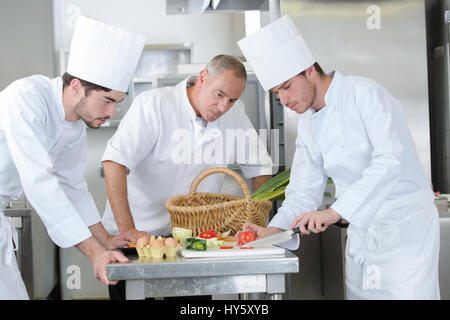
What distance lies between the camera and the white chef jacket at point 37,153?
1.46m

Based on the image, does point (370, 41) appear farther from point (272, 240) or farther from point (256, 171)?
point (272, 240)

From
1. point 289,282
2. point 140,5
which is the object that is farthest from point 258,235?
point 140,5

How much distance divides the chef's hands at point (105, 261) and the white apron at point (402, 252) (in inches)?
29.6

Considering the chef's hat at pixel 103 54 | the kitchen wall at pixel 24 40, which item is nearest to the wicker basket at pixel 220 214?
the chef's hat at pixel 103 54

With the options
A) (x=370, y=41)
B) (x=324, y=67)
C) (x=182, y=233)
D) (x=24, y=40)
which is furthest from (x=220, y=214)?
(x=24, y=40)

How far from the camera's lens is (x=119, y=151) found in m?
2.14

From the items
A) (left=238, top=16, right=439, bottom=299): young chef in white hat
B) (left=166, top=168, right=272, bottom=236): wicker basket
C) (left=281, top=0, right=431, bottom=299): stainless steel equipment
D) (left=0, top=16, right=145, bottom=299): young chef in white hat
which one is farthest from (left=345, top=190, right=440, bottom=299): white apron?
(left=281, top=0, right=431, bottom=299): stainless steel equipment

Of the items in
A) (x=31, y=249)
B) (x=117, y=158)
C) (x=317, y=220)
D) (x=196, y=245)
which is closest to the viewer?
(x=196, y=245)

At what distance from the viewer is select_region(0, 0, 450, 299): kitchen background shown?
301 centimetres

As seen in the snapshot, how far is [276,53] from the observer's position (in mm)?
1869

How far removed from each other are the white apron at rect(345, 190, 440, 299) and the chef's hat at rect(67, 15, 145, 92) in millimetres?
949

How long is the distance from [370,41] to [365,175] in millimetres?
1747

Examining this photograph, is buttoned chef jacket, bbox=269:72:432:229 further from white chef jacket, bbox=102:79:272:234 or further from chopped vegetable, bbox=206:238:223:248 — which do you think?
white chef jacket, bbox=102:79:272:234
